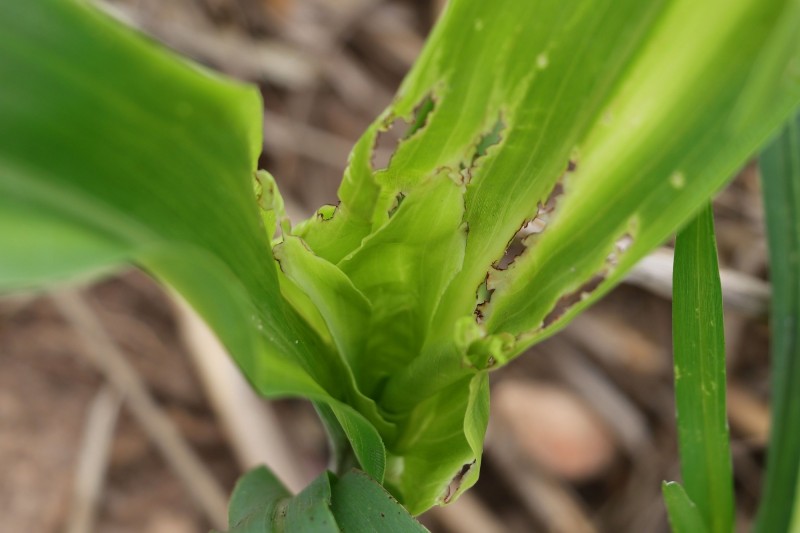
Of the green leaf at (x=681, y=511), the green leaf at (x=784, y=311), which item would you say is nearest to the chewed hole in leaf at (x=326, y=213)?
the green leaf at (x=681, y=511)

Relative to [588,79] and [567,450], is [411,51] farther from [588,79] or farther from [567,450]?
[588,79]

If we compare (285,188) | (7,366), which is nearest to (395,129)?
(285,188)

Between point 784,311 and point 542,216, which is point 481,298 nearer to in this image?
point 542,216

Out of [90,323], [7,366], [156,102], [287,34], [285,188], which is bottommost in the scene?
[7,366]

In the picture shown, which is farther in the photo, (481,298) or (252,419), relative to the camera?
(252,419)

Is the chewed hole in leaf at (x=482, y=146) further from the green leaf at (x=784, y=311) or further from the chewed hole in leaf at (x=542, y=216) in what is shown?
the green leaf at (x=784, y=311)

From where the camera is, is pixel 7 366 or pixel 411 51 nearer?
Result: pixel 7 366

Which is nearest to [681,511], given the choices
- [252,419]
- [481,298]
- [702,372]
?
[702,372]
